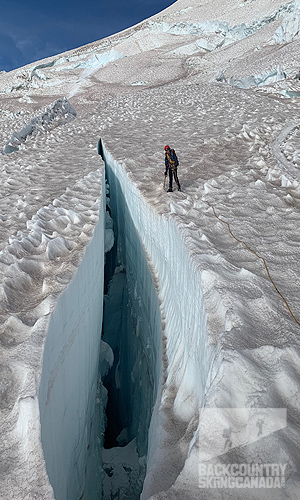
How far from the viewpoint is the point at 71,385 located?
3.01 metres

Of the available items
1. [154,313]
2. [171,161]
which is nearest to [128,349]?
[154,313]

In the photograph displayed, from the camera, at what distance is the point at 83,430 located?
11.6 feet

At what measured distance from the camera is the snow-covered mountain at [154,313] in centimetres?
171

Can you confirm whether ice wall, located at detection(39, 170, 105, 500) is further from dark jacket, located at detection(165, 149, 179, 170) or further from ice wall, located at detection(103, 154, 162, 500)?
dark jacket, located at detection(165, 149, 179, 170)

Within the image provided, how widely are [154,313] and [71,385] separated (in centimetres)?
173

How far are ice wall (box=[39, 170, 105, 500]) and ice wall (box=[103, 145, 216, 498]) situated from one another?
64 centimetres

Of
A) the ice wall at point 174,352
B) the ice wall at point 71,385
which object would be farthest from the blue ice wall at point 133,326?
the ice wall at point 71,385

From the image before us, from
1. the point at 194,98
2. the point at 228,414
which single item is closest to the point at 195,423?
the point at 228,414

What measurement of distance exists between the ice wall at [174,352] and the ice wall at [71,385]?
641 millimetres

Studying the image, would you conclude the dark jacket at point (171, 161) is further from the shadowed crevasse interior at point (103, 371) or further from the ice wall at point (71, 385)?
the ice wall at point (71, 385)

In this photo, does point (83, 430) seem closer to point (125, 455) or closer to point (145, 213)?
point (125, 455)

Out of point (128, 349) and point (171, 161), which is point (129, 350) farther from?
point (171, 161)

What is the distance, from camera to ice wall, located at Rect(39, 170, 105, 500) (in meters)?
2.33

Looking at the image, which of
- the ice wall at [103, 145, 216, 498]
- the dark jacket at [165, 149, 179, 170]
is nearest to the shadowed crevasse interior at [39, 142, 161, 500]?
the ice wall at [103, 145, 216, 498]
